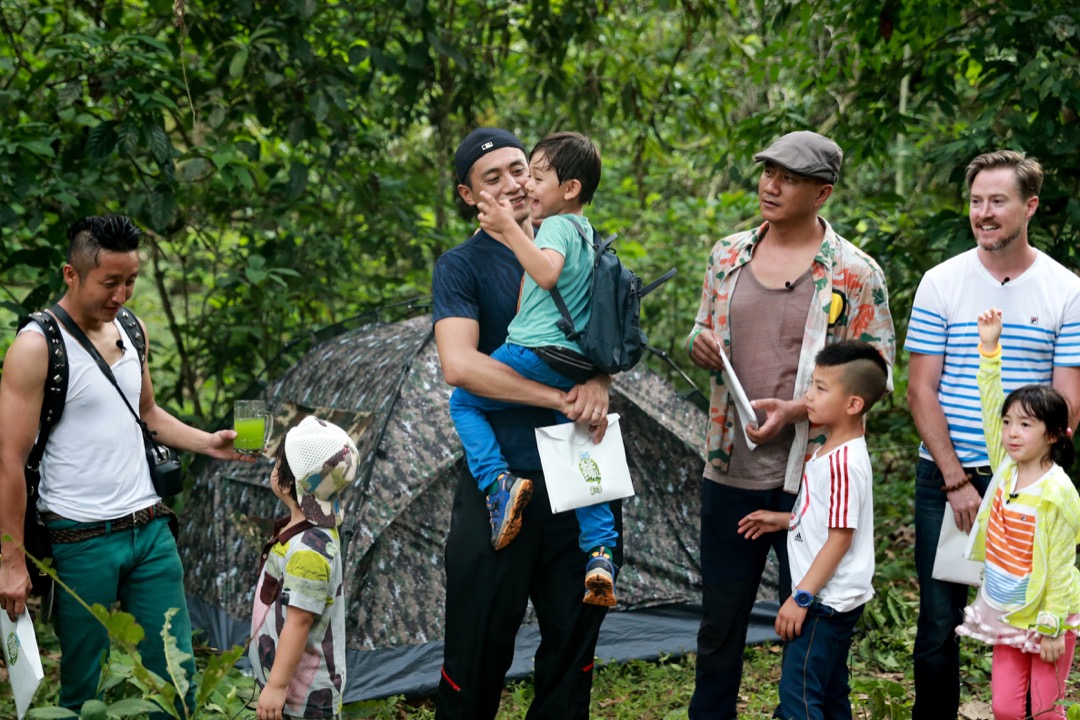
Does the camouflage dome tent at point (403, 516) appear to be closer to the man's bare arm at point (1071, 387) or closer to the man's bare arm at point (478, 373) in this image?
the man's bare arm at point (478, 373)

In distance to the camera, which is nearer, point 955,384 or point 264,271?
point 955,384

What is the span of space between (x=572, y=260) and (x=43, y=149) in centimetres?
245

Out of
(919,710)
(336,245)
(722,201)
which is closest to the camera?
(919,710)

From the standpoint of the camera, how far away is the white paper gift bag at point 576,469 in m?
2.59

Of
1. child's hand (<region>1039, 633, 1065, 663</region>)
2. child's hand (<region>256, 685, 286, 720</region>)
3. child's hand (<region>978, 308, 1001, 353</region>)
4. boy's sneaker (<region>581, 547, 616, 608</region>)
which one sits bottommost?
child's hand (<region>256, 685, 286, 720</region>)

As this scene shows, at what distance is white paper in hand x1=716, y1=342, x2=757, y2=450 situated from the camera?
2.92 m

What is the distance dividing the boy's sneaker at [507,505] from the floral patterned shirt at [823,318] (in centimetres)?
73

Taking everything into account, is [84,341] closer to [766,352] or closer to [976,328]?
[766,352]

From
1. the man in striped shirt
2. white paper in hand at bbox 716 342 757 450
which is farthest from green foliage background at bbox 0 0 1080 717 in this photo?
white paper in hand at bbox 716 342 757 450

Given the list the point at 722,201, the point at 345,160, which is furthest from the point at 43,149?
the point at 722,201

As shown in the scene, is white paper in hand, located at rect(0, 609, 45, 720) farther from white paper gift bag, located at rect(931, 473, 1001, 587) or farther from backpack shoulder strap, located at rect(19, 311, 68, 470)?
white paper gift bag, located at rect(931, 473, 1001, 587)

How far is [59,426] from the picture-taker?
9.34ft

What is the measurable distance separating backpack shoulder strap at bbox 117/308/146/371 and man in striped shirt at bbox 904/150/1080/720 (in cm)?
218

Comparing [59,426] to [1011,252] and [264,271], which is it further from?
[1011,252]
